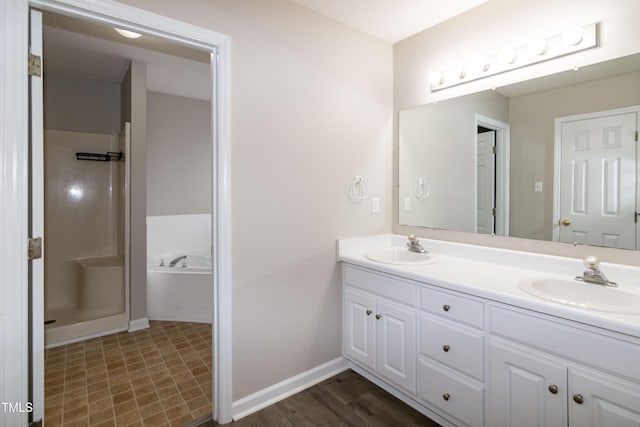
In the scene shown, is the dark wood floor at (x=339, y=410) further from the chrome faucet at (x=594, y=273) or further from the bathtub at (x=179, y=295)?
the bathtub at (x=179, y=295)

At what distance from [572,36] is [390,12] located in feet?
3.34

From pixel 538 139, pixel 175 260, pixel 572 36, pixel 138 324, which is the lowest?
pixel 138 324

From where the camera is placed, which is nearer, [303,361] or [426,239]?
[303,361]

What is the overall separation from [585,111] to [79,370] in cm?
357

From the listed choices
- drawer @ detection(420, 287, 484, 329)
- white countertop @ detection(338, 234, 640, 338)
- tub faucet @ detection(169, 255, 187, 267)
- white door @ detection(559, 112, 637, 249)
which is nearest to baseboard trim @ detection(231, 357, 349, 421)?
white countertop @ detection(338, 234, 640, 338)

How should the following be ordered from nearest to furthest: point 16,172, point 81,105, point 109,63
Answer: point 16,172, point 109,63, point 81,105

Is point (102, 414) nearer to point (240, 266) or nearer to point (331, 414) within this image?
point (240, 266)

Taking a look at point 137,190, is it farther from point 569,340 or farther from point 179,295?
point 569,340

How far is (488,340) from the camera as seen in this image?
146cm

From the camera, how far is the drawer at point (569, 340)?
1.09 meters

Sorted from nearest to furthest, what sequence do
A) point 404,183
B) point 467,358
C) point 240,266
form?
1. point 467,358
2. point 240,266
3. point 404,183

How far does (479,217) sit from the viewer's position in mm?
2094

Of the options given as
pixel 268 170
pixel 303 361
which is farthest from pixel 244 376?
pixel 268 170

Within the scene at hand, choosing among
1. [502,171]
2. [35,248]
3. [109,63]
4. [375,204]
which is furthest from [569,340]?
[109,63]
